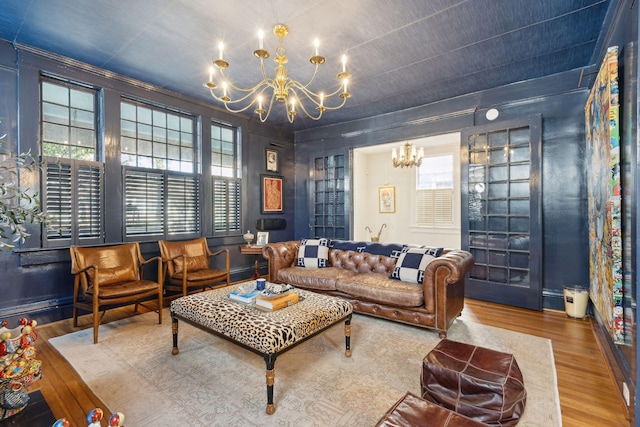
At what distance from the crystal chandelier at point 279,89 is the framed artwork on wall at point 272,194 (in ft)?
4.61

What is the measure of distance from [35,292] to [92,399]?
216cm

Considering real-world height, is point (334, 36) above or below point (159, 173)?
above

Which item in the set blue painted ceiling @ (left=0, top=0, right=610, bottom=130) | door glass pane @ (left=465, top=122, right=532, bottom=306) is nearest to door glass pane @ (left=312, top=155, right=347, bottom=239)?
blue painted ceiling @ (left=0, top=0, right=610, bottom=130)

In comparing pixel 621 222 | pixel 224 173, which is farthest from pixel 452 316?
pixel 224 173

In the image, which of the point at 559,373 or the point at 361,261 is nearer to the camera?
the point at 559,373

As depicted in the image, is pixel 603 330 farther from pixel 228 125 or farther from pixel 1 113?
pixel 1 113

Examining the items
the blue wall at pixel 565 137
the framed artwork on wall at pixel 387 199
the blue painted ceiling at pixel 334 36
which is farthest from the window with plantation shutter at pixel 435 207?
the blue painted ceiling at pixel 334 36

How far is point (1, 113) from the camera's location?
3166 mm

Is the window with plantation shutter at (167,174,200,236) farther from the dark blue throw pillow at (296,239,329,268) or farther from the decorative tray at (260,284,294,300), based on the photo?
→ the decorative tray at (260,284,294,300)

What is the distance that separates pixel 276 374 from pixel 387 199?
5.14 m

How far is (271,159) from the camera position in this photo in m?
6.12

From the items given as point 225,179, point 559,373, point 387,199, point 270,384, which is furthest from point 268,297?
point 387,199

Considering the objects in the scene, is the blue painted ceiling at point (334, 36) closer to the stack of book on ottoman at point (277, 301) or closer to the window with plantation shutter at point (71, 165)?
the window with plantation shutter at point (71, 165)

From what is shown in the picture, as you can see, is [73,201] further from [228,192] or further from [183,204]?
[228,192]
